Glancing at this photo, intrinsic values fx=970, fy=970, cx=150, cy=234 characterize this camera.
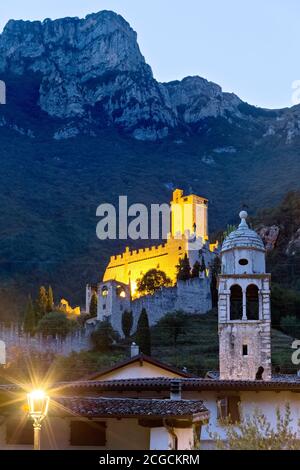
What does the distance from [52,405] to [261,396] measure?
8888 mm

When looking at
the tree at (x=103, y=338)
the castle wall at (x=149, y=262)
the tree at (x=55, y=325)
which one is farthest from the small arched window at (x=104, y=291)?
the castle wall at (x=149, y=262)

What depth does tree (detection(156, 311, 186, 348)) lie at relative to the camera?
8612 cm

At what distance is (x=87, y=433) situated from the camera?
25.0 metres

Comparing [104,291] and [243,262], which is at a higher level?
[104,291]

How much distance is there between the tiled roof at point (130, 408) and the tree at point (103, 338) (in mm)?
60870

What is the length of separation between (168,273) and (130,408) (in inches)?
3447

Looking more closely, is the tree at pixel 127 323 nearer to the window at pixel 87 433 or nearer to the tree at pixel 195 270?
the tree at pixel 195 270

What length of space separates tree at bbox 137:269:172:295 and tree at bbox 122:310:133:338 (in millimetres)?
10852

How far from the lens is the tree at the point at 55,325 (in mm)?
87875

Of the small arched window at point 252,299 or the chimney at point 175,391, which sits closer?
the chimney at point 175,391

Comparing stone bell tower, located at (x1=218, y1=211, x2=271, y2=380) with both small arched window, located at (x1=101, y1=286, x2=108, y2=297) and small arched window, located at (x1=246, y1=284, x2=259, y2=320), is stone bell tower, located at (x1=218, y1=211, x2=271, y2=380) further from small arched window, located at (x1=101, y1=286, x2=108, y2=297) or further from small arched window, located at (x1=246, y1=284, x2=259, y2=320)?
small arched window, located at (x1=101, y1=286, x2=108, y2=297)

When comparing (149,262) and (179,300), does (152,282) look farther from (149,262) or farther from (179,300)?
(179,300)

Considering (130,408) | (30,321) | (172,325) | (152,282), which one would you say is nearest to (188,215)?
(152,282)

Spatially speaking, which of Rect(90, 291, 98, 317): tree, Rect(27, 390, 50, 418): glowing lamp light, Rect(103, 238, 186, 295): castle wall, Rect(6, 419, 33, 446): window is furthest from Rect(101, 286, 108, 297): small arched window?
Rect(27, 390, 50, 418): glowing lamp light
